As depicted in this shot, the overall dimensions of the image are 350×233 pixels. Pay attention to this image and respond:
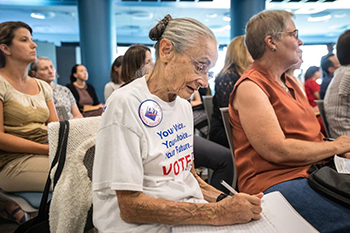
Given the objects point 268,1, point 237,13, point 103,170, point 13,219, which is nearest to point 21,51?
point 13,219

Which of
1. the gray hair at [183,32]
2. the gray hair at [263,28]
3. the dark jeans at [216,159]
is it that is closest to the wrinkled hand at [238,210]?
the gray hair at [183,32]

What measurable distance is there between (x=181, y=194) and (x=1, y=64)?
5.29 feet

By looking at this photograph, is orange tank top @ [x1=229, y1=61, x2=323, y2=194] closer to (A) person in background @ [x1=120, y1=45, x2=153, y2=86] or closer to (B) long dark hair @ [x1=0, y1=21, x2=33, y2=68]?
(A) person in background @ [x1=120, y1=45, x2=153, y2=86]

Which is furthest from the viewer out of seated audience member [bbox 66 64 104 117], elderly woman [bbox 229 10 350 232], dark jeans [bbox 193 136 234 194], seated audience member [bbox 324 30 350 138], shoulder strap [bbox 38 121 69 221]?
seated audience member [bbox 66 64 104 117]

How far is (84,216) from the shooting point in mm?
1079

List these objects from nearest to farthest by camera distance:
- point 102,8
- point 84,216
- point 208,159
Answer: point 84,216
point 208,159
point 102,8

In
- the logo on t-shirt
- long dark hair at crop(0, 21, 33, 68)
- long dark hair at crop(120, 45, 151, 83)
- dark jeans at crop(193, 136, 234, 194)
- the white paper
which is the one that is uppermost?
long dark hair at crop(0, 21, 33, 68)

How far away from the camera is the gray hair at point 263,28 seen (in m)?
1.45

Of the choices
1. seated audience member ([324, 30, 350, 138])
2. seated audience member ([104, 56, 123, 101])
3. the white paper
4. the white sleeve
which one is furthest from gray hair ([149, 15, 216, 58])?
seated audience member ([104, 56, 123, 101])

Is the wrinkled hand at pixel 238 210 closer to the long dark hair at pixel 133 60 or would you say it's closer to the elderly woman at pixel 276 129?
the elderly woman at pixel 276 129

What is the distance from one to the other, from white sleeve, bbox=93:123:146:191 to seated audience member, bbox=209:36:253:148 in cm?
159

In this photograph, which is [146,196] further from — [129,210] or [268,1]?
[268,1]

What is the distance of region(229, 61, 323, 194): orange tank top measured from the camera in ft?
4.18

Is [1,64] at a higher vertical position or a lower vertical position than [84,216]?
higher
